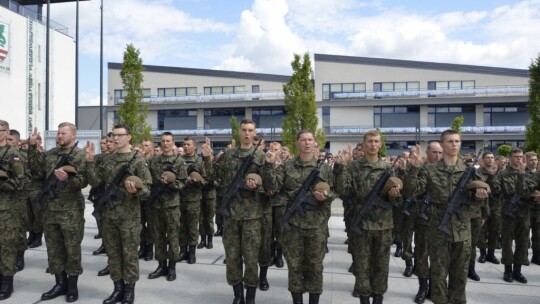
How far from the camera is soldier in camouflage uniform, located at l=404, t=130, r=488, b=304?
439cm

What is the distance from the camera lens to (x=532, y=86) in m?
17.8

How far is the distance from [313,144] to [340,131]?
31104mm

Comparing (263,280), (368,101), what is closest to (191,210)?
(263,280)

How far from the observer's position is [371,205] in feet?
15.0

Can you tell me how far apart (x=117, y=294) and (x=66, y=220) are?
113 centimetres

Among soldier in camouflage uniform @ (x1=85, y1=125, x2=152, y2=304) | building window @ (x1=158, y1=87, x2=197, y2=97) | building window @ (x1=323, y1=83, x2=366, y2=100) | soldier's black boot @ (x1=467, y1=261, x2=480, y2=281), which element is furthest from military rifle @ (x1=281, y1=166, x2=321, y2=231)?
building window @ (x1=158, y1=87, x2=197, y2=97)

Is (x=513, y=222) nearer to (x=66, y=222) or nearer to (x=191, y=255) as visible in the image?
(x=191, y=255)

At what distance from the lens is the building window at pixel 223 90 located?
3900 centimetres

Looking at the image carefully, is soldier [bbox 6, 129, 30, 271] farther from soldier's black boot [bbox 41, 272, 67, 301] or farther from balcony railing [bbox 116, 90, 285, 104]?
balcony railing [bbox 116, 90, 285, 104]

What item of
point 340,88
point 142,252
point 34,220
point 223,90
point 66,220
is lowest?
point 142,252

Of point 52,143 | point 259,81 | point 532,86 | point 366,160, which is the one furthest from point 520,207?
point 259,81

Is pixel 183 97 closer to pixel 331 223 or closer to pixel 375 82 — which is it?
pixel 375 82

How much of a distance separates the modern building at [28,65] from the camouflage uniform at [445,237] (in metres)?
26.9

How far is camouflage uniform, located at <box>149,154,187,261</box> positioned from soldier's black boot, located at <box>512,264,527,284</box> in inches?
208
